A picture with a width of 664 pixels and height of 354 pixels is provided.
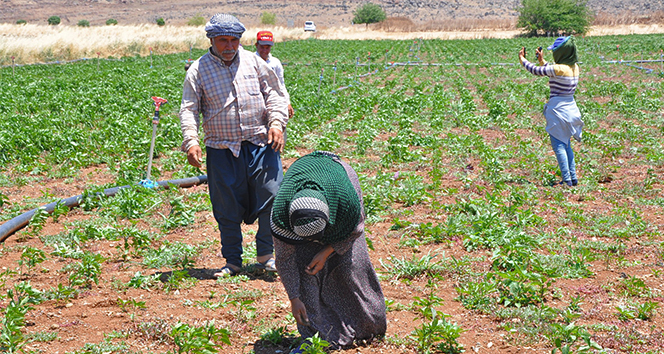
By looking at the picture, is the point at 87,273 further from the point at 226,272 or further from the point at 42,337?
the point at 226,272

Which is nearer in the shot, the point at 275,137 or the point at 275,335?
the point at 275,335

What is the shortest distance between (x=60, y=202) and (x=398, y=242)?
3333 mm

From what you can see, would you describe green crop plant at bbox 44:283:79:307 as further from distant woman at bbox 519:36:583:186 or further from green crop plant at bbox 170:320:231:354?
distant woman at bbox 519:36:583:186

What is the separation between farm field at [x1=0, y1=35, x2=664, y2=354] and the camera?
3.92m

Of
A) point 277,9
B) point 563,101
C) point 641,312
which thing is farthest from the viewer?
point 277,9

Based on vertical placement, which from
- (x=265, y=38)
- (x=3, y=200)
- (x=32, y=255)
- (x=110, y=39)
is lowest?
(x=110, y=39)

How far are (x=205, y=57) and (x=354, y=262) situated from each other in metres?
2.05

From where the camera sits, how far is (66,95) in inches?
599

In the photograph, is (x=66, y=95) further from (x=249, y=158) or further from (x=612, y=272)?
(x=612, y=272)

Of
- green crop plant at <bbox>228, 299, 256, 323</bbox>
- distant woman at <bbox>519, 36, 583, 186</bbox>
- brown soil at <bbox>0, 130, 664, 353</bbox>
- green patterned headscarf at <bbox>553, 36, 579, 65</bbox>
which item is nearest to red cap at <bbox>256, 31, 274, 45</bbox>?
brown soil at <bbox>0, 130, 664, 353</bbox>

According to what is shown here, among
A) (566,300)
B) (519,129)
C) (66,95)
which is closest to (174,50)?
(66,95)

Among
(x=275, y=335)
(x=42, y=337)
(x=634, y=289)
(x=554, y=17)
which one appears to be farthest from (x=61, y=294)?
(x=554, y=17)

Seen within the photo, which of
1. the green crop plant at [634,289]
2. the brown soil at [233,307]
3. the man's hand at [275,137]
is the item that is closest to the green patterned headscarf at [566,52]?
the brown soil at [233,307]

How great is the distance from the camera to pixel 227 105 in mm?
4719
